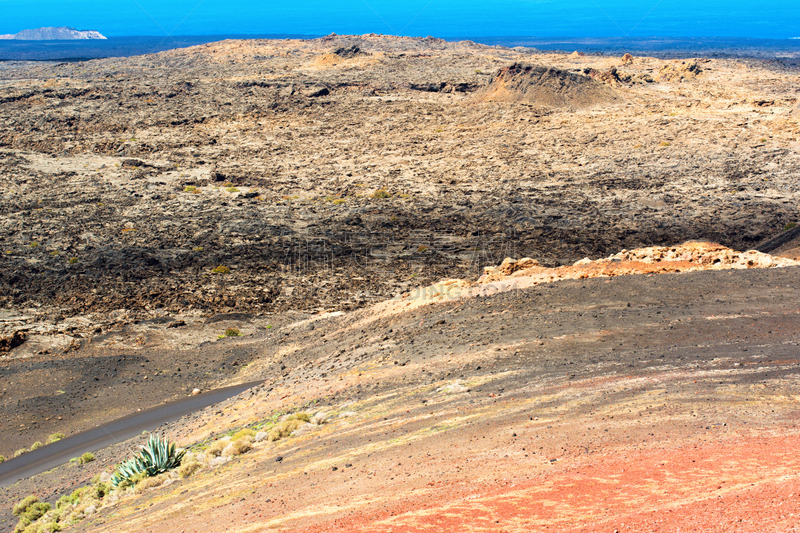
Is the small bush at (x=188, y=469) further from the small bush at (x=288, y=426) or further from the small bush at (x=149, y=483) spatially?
the small bush at (x=288, y=426)

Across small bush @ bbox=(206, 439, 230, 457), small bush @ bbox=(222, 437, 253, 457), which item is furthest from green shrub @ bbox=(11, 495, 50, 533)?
small bush @ bbox=(222, 437, 253, 457)

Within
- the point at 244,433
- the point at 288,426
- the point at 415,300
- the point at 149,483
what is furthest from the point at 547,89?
the point at 149,483

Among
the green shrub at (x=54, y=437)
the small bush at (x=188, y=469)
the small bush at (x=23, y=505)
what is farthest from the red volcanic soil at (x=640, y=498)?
the green shrub at (x=54, y=437)

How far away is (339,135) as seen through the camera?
1393 inches

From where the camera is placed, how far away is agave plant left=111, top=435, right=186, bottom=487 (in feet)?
28.7

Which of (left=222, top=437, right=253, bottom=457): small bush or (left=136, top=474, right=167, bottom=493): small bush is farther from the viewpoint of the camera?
(left=222, top=437, right=253, bottom=457): small bush

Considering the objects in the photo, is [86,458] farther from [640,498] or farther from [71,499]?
[640,498]

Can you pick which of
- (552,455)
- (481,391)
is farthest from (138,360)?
(552,455)

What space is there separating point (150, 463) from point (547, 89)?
37510 mm

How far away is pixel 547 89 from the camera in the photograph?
40188mm

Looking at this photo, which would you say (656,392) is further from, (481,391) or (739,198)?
(739,198)

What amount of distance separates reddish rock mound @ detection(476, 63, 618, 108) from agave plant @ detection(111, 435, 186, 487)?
1413 inches

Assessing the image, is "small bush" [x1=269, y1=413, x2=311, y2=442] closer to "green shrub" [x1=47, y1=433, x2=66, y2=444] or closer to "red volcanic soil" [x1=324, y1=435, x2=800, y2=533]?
"red volcanic soil" [x1=324, y1=435, x2=800, y2=533]

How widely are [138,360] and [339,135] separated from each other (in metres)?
23.3
